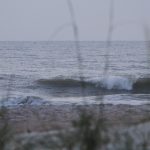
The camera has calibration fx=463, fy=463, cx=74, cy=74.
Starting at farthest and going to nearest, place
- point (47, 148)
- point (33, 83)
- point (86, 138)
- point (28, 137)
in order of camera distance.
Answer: point (33, 83) → point (28, 137) → point (47, 148) → point (86, 138)

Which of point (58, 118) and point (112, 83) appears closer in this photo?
point (58, 118)

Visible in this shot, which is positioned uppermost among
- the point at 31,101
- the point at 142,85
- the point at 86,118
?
the point at 142,85

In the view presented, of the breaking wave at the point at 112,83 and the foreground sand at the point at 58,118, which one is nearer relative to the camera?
the foreground sand at the point at 58,118

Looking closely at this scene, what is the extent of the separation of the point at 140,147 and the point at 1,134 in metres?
1.04

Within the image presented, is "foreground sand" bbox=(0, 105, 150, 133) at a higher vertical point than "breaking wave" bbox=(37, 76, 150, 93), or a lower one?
lower

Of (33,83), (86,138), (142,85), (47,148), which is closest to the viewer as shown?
(86,138)

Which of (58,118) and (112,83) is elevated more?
(112,83)

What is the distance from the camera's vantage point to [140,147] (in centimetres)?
324

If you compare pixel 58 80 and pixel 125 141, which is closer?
pixel 125 141

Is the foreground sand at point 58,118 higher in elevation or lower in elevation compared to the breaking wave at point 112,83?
lower

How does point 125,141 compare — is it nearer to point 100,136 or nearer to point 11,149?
point 100,136

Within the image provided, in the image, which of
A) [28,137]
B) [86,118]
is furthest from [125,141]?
[28,137]

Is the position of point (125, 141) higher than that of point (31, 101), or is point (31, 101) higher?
point (31, 101)

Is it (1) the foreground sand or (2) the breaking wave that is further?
(2) the breaking wave
